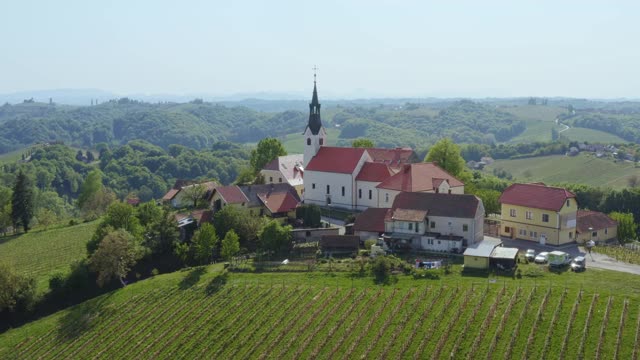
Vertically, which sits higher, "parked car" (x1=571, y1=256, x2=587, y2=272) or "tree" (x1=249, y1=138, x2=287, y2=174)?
"tree" (x1=249, y1=138, x2=287, y2=174)

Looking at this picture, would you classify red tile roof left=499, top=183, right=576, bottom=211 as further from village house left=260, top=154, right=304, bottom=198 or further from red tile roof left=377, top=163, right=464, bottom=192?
village house left=260, top=154, right=304, bottom=198

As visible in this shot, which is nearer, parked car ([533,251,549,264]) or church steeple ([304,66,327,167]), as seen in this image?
parked car ([533,251,549,264])

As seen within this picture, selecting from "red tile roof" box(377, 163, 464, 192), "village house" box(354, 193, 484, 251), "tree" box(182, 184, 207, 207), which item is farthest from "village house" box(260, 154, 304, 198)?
"village house" box(354, 193, 484, 251)

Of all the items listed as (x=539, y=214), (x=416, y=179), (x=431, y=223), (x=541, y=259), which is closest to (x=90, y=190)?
(x=416, y=179)

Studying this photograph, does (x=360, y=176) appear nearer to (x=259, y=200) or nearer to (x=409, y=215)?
(x=259, y=200)

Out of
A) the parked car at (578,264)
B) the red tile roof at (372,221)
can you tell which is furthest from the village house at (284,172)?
the parked car at (578,264)

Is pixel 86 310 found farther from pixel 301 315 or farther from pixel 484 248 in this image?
pixel 484 248
